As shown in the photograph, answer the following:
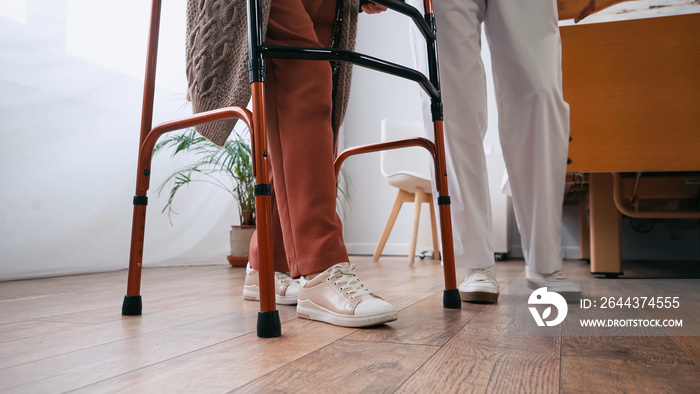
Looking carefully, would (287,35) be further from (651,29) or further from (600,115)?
(651,29)

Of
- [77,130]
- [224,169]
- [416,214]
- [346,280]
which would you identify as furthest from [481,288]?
[224,169]

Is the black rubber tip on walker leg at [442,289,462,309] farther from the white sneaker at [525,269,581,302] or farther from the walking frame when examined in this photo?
the white sneaker at [525,269,581,302]

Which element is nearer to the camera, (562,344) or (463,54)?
(562,344)

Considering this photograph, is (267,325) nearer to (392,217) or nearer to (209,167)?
(209,167)

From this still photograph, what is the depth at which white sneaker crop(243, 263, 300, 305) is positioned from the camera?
42.4 inches

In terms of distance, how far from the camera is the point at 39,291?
1.37m

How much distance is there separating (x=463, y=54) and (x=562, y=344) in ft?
2.36

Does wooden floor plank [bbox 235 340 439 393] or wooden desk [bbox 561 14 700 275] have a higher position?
wooden desk [bbox 561 14 700 275]

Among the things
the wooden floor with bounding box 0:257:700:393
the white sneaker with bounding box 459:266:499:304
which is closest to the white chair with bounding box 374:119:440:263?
the white sneaker with bounding box 459:266:499:304

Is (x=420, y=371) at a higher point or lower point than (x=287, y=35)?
lower

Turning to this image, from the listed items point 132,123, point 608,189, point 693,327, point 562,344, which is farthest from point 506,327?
point 132,123

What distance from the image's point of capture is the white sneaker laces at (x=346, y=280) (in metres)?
0.82

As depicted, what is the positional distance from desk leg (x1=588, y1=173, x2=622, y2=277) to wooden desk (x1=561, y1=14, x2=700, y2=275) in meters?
0.23

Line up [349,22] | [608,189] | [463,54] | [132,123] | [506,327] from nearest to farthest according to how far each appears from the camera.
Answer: [506,327]
[349,22]
[463,54]
[608,189]
[132,123]
